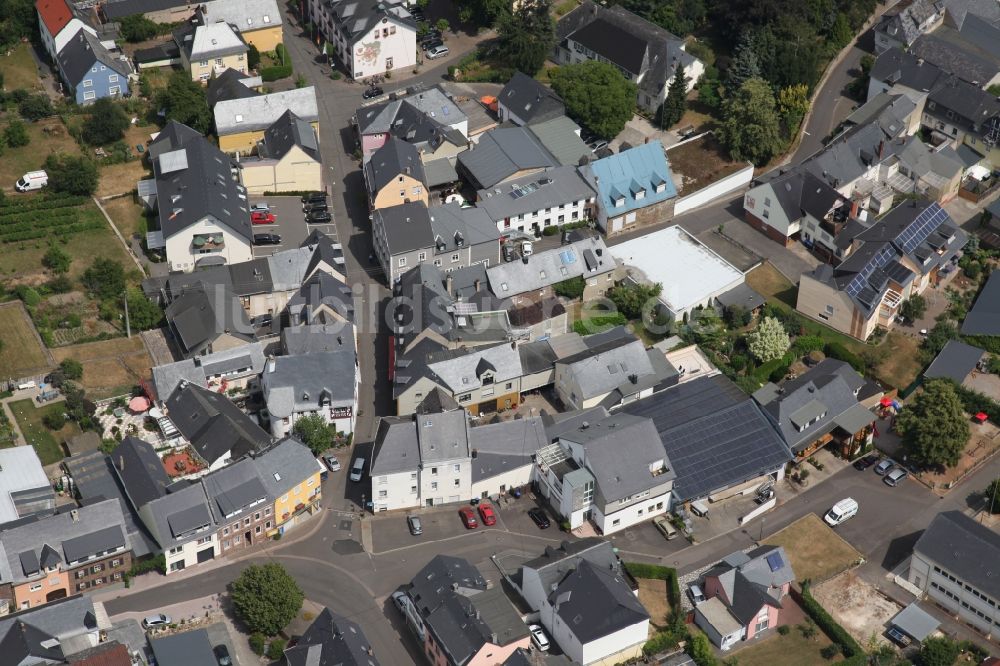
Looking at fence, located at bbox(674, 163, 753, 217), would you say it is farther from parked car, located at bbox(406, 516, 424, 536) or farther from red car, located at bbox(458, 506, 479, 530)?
parked car, located at bbox(406, 516, 424, 536)

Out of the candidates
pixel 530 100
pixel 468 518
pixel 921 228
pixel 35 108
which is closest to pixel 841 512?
pixel 468 518

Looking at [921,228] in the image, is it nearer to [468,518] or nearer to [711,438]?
[711,438]

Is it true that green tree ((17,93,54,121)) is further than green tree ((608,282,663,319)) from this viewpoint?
Yes

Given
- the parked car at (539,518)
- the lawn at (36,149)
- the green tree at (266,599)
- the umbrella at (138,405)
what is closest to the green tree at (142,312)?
the umbrella at (138,405)

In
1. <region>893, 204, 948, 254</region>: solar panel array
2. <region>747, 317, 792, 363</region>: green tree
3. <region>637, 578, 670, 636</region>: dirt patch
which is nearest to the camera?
<region>637, 578, 670, 636</region>: dirt patch

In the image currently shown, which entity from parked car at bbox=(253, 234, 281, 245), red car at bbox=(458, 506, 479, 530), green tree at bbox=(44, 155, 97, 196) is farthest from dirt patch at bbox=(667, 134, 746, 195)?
green tree at bbox=(44, 155, 97, 196)

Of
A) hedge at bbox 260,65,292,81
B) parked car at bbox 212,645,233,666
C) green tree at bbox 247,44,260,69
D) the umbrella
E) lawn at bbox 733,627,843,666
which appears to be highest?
green tree at bbox 247,44,260,69
